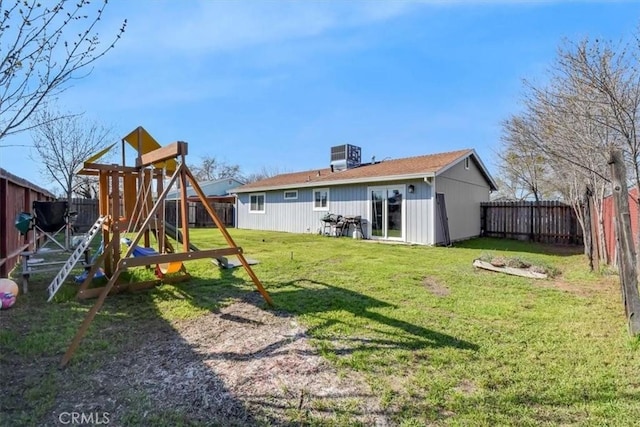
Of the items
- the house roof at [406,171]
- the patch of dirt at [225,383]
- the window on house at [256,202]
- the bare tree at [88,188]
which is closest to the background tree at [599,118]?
the patch of dirt at [225,383]

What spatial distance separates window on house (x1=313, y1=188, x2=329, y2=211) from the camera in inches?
587

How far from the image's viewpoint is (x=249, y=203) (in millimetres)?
19219

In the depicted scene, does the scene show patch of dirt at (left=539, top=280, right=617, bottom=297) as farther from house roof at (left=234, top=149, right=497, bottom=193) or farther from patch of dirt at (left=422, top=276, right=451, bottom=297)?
house roof at (left=234, top=149, right=497, bottom=193)

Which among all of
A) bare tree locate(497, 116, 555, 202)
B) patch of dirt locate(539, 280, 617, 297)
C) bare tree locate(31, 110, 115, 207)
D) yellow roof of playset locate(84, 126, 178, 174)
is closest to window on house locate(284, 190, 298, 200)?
bare tree locate(497, 116, 555, 202)

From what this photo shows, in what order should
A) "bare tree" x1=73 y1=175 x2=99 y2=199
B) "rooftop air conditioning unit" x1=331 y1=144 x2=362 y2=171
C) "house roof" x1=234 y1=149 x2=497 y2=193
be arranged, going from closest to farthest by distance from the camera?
"house roof" x1=234 y1=149 x2=497 y2=193 < "rooftop air conditioning unit" x1=331 y1=144 x2=362 y2=171 < "bare tree" x1=73 y1=175 x2=99 y2=199

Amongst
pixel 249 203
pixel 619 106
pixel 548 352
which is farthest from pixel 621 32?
pixel 249 203

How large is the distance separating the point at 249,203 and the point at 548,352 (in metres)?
17.2

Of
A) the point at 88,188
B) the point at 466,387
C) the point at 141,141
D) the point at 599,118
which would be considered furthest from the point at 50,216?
the point at 88,188

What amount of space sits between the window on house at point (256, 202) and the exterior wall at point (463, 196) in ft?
31.3

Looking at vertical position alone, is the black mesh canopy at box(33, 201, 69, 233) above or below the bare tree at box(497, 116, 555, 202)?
below

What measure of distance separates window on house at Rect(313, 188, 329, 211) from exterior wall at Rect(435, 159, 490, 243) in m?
Result: 4.83

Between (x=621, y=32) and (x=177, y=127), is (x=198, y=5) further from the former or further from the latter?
(x=177, y=127)

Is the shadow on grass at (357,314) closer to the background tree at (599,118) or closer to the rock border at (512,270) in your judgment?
the background tree at (599,118)

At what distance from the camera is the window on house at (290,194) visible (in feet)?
53.6
